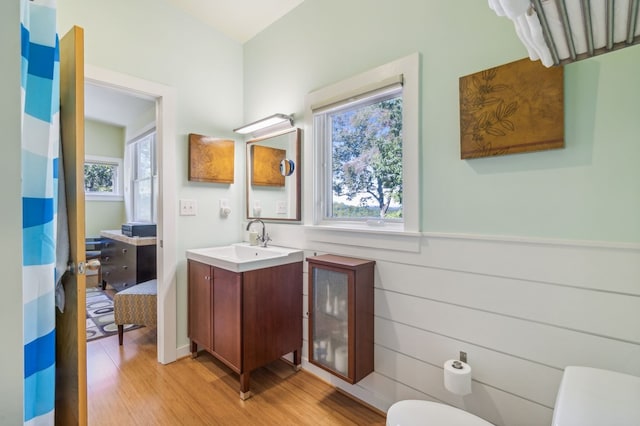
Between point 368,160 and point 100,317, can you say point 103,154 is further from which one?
point 368,160

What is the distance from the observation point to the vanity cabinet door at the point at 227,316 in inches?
74.4

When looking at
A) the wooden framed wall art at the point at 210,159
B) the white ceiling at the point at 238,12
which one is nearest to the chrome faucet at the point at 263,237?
the wooden framed wall art at the point at 210,159

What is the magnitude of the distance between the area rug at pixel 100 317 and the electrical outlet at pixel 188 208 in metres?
1.54

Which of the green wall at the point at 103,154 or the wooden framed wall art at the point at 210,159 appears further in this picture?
the green wall at the point at 103,154

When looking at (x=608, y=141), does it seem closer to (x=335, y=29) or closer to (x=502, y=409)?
(x=502, y=409)

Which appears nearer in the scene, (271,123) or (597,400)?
(597,400)

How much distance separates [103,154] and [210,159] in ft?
12.1

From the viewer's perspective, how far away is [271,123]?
95.5 inches

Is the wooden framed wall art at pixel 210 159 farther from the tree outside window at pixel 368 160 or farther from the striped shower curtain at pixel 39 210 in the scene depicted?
the striped shower curtain at pixel 39 210

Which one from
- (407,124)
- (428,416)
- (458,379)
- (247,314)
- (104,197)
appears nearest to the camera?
(428,416)

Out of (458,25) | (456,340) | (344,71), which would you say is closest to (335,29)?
(344,71)

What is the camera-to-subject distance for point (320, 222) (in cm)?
222

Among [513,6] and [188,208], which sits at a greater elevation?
[513,6]

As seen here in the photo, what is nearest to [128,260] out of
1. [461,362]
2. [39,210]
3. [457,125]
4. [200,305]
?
[200,305]
